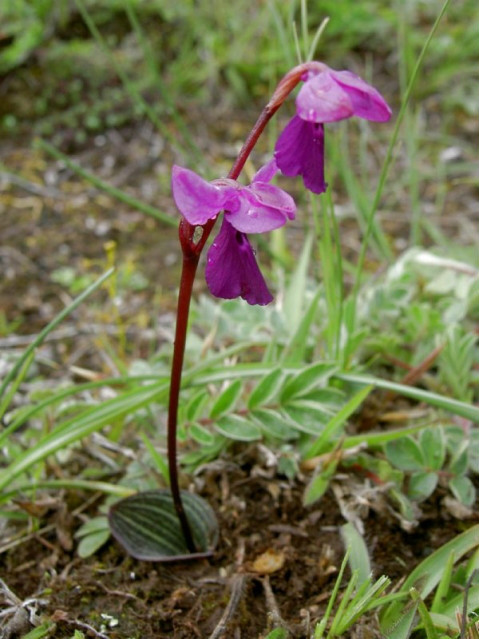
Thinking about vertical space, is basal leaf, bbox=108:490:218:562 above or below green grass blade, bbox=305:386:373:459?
below

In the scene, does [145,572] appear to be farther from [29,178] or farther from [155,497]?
[29,178]

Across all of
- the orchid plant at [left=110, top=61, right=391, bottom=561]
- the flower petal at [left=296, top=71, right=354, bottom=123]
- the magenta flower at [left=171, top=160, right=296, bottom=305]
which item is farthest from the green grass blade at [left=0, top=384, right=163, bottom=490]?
the flower petal at [left=296, top=71, right=354, bottom=123]

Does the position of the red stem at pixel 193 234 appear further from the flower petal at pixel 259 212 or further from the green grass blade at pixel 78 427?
the green grass blade at pixel 78 427

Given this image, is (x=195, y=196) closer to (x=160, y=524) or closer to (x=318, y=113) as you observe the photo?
(x=318, y=113)

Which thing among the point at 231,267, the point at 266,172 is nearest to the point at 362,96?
the point at 266,172

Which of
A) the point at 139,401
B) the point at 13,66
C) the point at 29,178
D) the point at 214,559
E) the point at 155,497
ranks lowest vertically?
the point at 214,559

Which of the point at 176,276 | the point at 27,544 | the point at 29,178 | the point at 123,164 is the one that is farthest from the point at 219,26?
the point at 27,544

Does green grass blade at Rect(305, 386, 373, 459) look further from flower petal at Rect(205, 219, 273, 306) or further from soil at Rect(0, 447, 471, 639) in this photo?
flower petal at Rect(205, 219, 273, 306)
